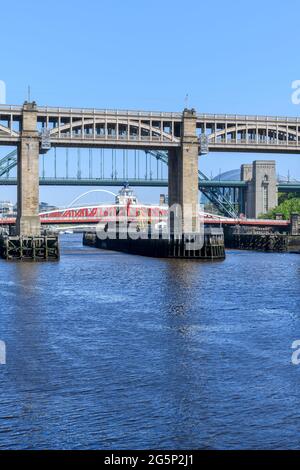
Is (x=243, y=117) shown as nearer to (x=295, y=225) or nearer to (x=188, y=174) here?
(x=188, y=174)

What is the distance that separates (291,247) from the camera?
15650 cm

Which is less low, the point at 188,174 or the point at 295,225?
the point at 188,174

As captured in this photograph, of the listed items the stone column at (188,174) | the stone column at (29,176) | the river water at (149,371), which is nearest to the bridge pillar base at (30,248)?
the stone column at (29,176)

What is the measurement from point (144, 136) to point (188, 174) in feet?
28.6

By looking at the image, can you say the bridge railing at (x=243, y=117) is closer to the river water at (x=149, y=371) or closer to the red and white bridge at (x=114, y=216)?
the red and white bridge at (x=114, y=216)

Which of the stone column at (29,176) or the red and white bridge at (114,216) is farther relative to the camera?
the red and white bridge at (114,216)

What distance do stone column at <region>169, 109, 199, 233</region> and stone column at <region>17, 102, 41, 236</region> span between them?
20758mm

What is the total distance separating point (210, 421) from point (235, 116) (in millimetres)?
98822

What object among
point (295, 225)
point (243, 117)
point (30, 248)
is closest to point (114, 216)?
point (295, 225)

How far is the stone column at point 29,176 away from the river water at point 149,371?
161ft

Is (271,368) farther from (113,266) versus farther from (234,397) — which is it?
(113,266)

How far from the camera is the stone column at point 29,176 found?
105938 millimetres

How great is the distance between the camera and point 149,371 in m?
29.5
